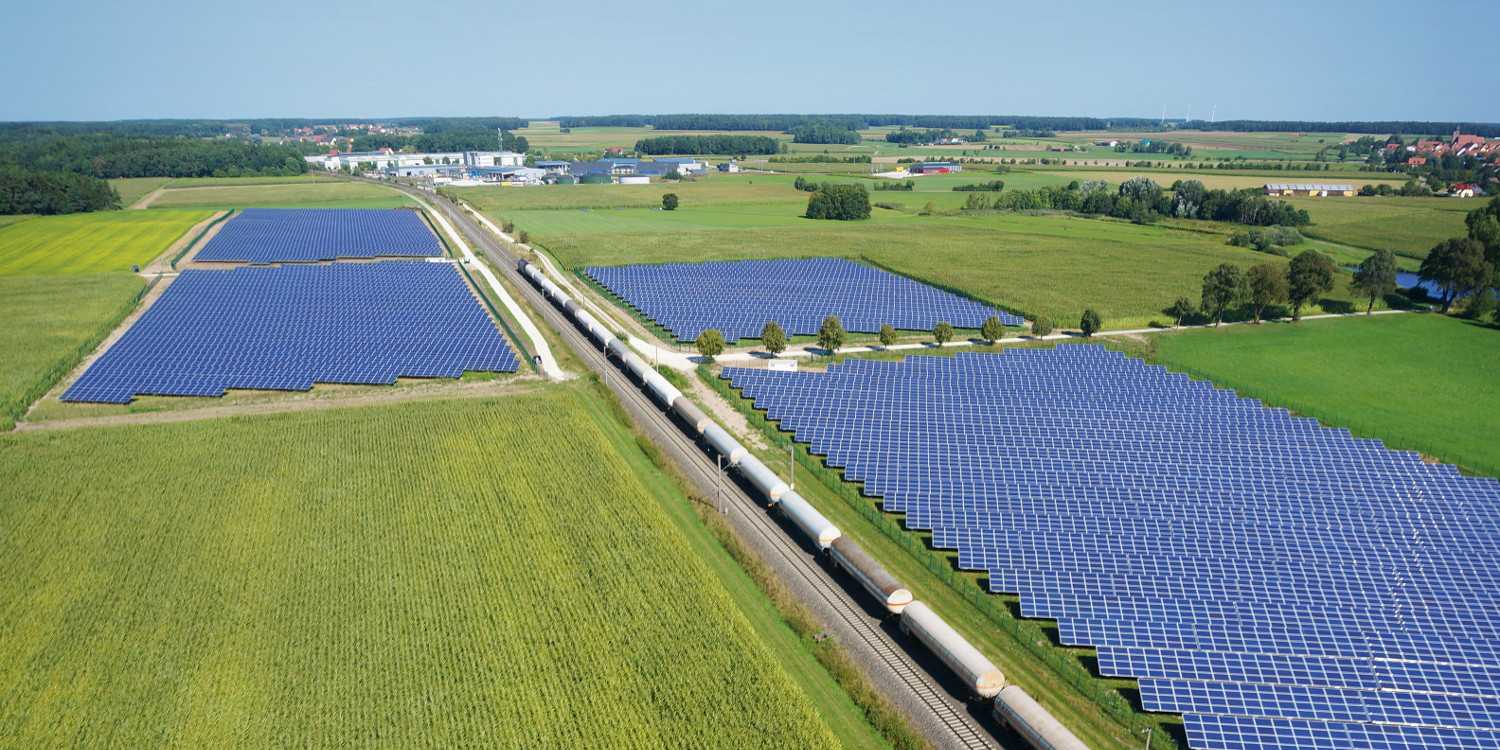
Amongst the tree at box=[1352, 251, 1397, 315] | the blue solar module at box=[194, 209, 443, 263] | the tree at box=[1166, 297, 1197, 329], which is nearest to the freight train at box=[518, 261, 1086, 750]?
the tree at box=[1166, 297, 1197, 329]

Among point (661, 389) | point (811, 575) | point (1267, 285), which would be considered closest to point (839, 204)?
point (1267, 285)

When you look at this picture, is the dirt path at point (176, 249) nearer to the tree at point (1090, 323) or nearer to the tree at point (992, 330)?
the tree at point (992, 330)

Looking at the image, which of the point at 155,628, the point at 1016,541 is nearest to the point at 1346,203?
the point at 1016,541

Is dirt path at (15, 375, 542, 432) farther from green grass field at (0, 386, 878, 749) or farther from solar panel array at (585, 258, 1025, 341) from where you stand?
solar panel array at (585, 258, 1025, 341)

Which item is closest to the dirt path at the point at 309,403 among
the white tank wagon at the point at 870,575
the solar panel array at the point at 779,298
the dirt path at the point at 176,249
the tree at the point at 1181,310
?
the solar panel array at the point at 779,298

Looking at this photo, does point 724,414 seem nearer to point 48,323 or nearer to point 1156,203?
point 48,323

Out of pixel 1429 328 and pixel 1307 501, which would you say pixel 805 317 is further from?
pixel 1429 328
